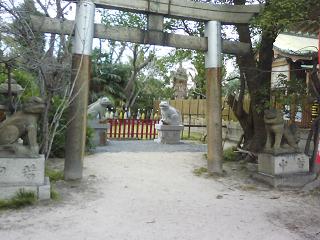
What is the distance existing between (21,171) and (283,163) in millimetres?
5178

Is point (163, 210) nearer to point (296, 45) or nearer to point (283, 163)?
point (283, 163)

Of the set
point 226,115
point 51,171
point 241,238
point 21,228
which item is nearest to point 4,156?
point 21,228

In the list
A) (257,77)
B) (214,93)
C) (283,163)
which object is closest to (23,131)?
(214,93)

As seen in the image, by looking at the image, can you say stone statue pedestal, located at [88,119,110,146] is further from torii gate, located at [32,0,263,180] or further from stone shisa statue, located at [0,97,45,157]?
stone shisa statue, located at [0,97,45,157]

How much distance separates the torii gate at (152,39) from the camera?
7.51 metres

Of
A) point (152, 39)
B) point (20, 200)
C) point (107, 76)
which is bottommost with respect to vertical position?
point (20, 200)

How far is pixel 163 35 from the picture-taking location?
8.30 metres

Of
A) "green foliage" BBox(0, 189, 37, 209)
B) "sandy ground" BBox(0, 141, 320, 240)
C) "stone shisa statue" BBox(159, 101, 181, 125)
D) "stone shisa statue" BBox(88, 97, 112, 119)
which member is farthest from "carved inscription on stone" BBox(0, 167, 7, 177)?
"stone shisa statue" BBox(159, 101, 181, 125)

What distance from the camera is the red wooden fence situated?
1684 cm

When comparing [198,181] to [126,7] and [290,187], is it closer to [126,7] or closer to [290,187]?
[290,187]

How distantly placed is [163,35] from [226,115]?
1033 centimetres

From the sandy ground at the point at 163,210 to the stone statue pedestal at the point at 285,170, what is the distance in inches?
12.9

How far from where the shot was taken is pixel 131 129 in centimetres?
1712

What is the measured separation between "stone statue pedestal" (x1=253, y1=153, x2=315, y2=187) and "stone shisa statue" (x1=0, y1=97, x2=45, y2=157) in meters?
4.71
